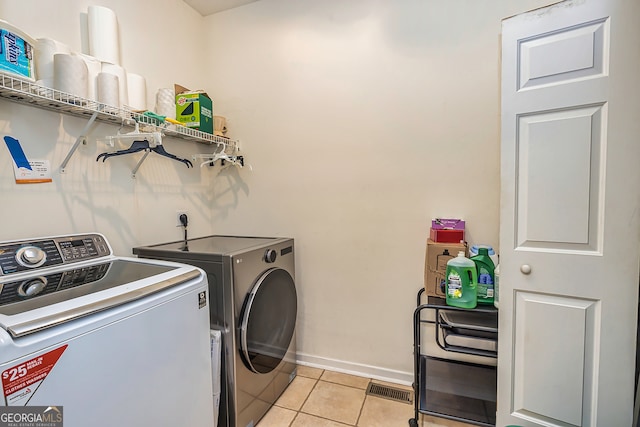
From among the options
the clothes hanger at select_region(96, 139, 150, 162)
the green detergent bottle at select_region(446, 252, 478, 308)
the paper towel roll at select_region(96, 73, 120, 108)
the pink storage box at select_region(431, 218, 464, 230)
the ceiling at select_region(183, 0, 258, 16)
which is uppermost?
the ceiling at select_region(183, 0, 258, 16)

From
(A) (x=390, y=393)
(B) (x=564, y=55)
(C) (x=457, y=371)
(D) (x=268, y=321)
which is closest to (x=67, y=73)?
(D) (x=268, y=321)

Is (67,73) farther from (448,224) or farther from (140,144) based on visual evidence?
(448,224)

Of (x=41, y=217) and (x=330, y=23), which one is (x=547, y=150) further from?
(x=41, y=217)

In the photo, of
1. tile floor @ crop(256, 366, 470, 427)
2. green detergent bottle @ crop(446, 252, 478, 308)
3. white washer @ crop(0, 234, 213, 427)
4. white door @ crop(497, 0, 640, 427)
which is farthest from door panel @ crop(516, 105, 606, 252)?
white washer @ crop(0, 234, 213, 427)

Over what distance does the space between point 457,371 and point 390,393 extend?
0.45m

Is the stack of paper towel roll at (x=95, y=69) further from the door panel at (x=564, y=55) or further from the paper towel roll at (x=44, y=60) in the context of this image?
the door panel at (x=564, y=55)

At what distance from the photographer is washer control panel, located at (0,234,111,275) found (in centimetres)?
116

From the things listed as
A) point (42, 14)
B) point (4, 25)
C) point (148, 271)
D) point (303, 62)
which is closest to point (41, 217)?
point (148, 271)

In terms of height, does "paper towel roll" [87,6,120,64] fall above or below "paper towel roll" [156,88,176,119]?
above

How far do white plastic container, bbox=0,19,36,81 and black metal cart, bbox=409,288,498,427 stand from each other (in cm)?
199

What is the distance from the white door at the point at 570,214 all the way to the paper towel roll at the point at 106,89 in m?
1.90

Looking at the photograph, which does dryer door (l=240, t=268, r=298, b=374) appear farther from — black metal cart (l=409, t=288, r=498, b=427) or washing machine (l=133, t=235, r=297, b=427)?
black metal cart (l=409, t=288, r=498, b=427)

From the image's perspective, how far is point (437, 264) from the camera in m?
1.70

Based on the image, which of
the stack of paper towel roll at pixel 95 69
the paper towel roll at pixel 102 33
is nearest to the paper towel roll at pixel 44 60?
the stack of paper towel roll at pixel 95 69
